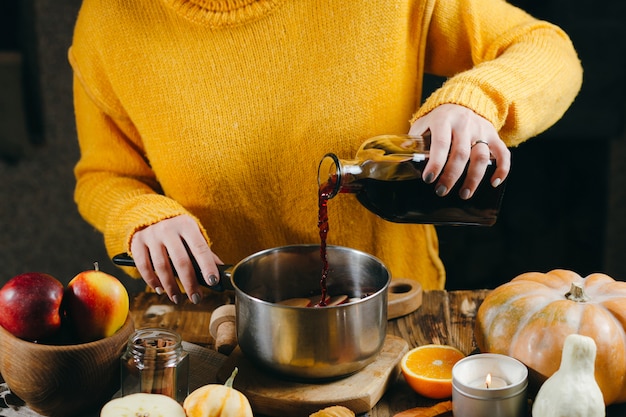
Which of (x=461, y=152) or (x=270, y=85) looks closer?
(x=461, y=152)

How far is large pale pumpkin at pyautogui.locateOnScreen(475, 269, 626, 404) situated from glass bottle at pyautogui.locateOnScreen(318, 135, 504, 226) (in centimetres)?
14

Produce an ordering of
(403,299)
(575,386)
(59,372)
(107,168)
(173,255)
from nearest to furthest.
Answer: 1. (575,386)
2. (59,372)
3. (173,255)
4. (403,299)
5. (107,168)

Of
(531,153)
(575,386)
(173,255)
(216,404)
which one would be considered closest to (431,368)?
(575,386)

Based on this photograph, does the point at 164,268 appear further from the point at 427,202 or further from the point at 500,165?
the point at 500,165

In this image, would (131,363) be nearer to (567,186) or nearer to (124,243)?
(124,243)

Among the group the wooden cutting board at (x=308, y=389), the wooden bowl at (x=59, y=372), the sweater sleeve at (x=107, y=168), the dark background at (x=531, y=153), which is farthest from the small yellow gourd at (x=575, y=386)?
the dark background at (x=531, y=153)

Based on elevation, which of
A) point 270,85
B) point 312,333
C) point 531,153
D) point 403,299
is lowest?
point 531,153

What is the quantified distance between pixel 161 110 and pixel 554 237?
1.70 meters

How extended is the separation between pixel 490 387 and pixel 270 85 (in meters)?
0.73

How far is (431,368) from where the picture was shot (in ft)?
3.80

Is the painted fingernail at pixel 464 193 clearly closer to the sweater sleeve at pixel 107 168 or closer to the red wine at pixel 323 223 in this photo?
the red wine at pixel 323 223

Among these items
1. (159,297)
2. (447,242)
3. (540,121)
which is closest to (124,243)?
(159,297)

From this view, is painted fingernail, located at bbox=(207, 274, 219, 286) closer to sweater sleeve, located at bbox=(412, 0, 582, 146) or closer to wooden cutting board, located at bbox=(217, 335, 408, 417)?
wooden cutting board, located at bbox=(217, 335, 408, 417)

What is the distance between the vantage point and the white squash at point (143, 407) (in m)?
1.00
